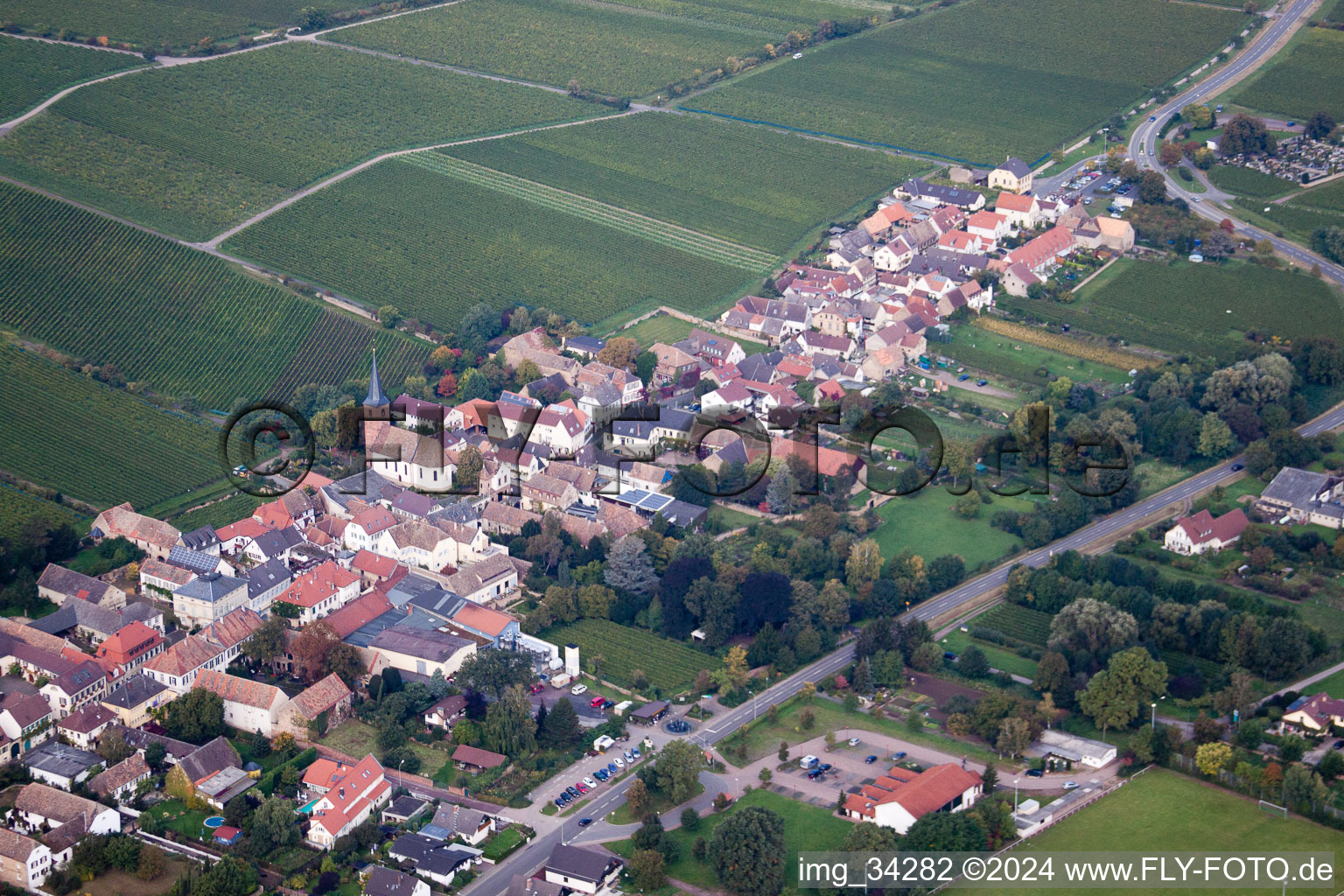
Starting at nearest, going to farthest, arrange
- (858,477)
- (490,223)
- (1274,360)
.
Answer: (858,477) < (1274,360) < (490,223)

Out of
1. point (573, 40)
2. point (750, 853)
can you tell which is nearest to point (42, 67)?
point (573, 40)

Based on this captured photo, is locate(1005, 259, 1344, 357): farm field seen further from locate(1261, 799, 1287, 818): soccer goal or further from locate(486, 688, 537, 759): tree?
locate(486, 688, 537, 759): tree

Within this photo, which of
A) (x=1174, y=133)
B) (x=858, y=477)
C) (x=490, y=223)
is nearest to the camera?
(x=858, y=477)

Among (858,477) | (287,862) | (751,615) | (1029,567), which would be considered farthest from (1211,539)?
(287,862)

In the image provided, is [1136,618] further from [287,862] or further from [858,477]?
[287,862]

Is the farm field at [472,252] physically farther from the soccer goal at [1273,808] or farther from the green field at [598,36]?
the soccer goal at [1273,808]

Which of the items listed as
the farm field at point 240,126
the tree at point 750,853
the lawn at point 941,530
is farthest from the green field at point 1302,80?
the tree at point 750,853

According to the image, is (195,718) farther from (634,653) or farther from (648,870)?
(648,870)
